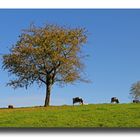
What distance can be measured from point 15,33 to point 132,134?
14.9 ft

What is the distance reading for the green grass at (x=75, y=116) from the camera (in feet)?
64.5

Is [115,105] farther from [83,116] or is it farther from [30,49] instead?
[30,49]

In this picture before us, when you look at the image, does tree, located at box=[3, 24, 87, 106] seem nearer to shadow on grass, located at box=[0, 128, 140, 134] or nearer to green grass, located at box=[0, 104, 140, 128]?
green grass, located at box=[0, 104, 140, 128]

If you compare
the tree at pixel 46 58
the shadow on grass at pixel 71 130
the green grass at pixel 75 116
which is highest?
the tree at pixel 46 58

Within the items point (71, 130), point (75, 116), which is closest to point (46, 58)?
point (75, 116)

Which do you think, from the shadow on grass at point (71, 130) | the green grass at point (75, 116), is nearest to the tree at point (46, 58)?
the green grass at point (75, 116)

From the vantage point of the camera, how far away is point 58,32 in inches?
1166

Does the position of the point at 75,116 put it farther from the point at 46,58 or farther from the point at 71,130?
the point at 46,58

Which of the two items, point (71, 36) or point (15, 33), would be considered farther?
point (71, 36)

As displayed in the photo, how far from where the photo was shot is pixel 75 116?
870 inches

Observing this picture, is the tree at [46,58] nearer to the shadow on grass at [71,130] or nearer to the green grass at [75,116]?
the green grass at [75,116]

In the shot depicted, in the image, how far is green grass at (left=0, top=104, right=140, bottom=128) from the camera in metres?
19.7

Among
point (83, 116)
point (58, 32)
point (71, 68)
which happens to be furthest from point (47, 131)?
point (71, 68)

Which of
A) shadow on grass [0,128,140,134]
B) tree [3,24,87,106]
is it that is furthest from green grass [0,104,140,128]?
tree [3,24,87,106]
